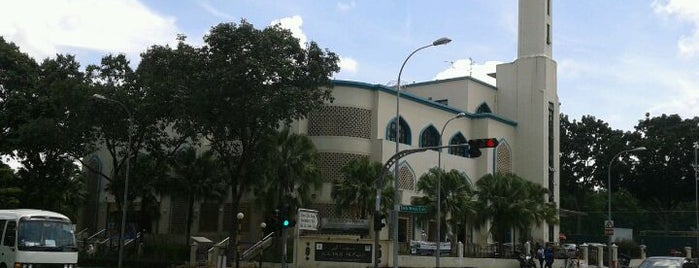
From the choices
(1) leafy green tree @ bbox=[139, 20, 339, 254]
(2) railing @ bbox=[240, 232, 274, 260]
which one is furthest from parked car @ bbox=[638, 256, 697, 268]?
(2) railing @ bbox=[240, 232, 274, 260]

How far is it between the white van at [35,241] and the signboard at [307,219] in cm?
956

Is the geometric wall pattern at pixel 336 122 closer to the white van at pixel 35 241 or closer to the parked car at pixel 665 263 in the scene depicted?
the white van at pixel 35 241

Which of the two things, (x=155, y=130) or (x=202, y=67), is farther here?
(x=155, y=130)

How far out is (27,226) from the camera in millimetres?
21750

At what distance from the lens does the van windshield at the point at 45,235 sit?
848 inches

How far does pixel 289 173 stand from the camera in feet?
130

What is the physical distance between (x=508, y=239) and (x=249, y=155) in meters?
22.8

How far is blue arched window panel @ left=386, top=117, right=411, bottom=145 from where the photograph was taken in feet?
156

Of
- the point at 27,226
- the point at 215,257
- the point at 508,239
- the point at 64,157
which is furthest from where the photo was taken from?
the point at 508,239

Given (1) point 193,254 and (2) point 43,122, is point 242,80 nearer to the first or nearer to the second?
(1) point 193,254

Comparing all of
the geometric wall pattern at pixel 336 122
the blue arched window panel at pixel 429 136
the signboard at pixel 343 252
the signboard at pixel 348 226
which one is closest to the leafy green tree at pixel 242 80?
→ the signboard at pixel 348 226

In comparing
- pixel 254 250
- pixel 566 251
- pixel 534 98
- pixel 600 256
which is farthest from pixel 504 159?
pixel 254 250

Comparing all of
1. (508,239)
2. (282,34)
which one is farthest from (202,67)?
(508,239)

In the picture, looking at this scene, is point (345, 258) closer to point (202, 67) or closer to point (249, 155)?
point (249, 155)
